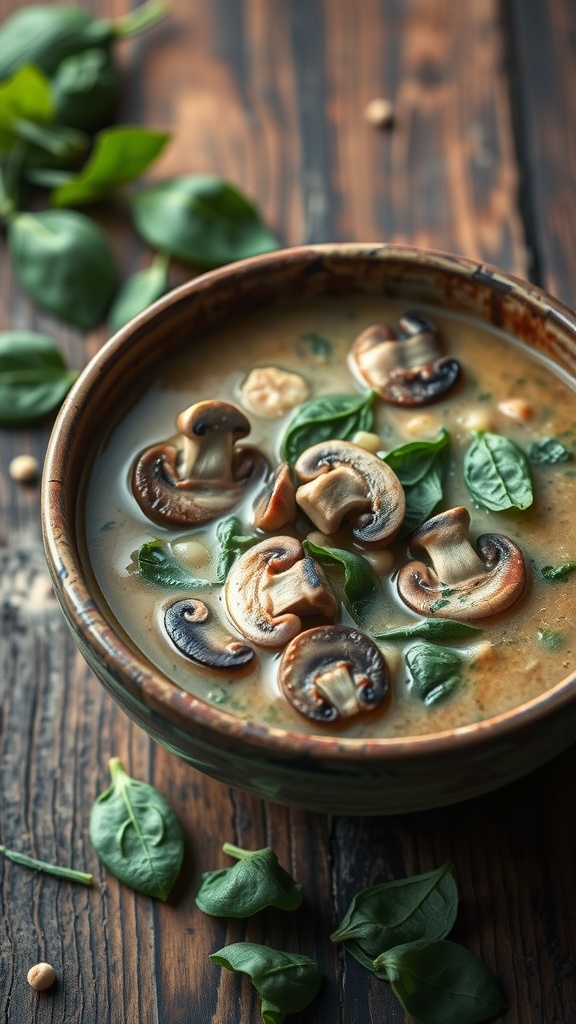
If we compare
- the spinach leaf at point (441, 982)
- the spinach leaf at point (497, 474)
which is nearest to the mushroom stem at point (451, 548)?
the spinach leaf at point (497, 474)

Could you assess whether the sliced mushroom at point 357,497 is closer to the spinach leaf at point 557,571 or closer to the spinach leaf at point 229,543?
the spinach leaf at point 229,543

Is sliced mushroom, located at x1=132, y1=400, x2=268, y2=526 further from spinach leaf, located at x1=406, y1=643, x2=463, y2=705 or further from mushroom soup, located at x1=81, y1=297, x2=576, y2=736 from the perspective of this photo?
spinach leaf, located at x1=406, y1=643, x2=463, y2=705

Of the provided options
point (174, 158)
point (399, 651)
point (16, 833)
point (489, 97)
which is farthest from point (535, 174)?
point (16, 833)

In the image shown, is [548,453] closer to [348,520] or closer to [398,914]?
[348,520]

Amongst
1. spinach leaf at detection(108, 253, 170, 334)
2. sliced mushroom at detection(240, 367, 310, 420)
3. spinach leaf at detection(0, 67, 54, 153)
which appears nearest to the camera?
sliced mushroom at detection(240, 367, 310, 420)

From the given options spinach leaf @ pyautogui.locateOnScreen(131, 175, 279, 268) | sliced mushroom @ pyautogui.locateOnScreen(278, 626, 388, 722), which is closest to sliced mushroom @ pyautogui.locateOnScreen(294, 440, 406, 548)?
sliced mushroom @ pyautogui.locateOnScreen(278, 626, 388, 722)

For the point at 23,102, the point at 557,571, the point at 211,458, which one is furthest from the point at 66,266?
the point at 557,571
